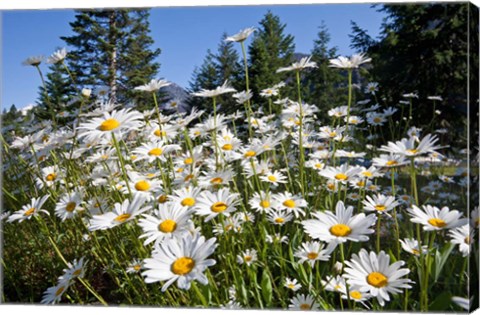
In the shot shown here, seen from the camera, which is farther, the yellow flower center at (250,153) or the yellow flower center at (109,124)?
the yellow flower center at (250,153)

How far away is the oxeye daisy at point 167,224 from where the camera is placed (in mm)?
1002

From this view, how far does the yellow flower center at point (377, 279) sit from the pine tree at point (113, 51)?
1.22m

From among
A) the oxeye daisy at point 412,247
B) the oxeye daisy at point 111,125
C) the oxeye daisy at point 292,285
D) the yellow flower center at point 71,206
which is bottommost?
the oxeye daisy at point 292,285

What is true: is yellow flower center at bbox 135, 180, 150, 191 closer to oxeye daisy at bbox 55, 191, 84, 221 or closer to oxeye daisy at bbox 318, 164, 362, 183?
oxeye daisy at bbox 55, 191, 84, 221

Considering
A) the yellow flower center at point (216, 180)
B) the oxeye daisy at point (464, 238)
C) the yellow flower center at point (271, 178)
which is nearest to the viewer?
the oxeye daisy at point (464, 238)

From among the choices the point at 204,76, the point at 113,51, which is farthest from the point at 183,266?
the point at 113,51

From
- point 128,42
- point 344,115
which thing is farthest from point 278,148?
point 128,42

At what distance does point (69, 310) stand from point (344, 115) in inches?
59.4

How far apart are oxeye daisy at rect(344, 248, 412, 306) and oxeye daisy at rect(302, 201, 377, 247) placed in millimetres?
47

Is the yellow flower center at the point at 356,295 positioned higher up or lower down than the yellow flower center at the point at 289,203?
lower down

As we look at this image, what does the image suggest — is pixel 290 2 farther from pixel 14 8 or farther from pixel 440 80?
pixel 14 8

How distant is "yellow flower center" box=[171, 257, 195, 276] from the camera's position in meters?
0.90

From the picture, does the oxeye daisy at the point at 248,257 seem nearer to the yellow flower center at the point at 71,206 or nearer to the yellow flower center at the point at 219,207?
the yellow flower center at the point at 219,207

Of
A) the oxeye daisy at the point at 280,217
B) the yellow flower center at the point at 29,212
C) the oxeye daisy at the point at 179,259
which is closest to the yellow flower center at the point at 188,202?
the oxeye daisy at the point at 179,259
